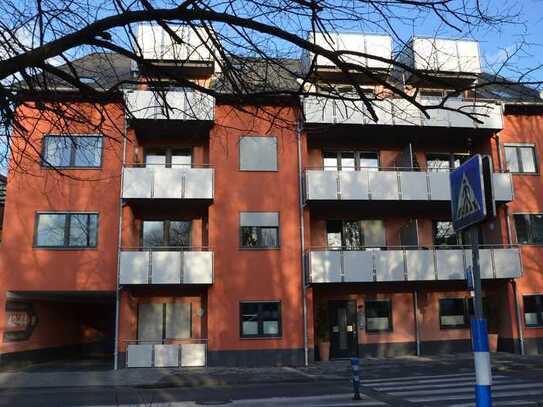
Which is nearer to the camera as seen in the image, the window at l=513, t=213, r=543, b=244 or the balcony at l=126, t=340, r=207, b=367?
the balcony at l=126, t=340, r=207, b=367

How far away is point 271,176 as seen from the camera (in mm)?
22016

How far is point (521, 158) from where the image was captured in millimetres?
23938

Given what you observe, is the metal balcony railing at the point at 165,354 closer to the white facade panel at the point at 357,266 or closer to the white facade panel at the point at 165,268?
the white facade panel at the point at 165,268

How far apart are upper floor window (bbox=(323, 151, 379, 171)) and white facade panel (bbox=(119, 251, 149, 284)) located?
870 cm

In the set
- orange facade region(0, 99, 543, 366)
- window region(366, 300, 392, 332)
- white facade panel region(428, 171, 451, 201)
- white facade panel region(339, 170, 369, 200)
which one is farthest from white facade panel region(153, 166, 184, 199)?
white facade panel region(428, 171, 451, 201)

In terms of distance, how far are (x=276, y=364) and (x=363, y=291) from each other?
16.4 feet

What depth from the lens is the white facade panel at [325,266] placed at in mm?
20750

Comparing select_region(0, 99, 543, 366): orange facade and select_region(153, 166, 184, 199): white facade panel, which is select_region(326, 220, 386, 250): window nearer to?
select_region(0, 99, 543, 366): orange facade

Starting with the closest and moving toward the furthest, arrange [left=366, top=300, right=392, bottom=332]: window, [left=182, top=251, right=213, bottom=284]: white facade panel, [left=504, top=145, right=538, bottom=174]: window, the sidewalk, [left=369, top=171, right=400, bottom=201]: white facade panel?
1. the sidewalk
2. [left=182, top=251, right=213, bottom=284]: white facade panel
3. [left=369, top=171, right=400, bottom=201]: white facade panel
4. [left=366, top=300, right=392, bottom=332]: window
5. [left=504, top=145, right=538, bottom=174]: window

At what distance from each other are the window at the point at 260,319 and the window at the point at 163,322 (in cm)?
236

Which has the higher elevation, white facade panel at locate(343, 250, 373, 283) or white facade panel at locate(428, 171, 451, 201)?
white facade panel at locate(428, 171, 451, 201)

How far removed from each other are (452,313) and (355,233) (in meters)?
5.28

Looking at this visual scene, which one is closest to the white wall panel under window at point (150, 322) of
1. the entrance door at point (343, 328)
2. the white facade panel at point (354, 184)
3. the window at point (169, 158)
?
the window at point (169, 158)

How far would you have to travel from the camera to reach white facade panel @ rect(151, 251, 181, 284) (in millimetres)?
20109
